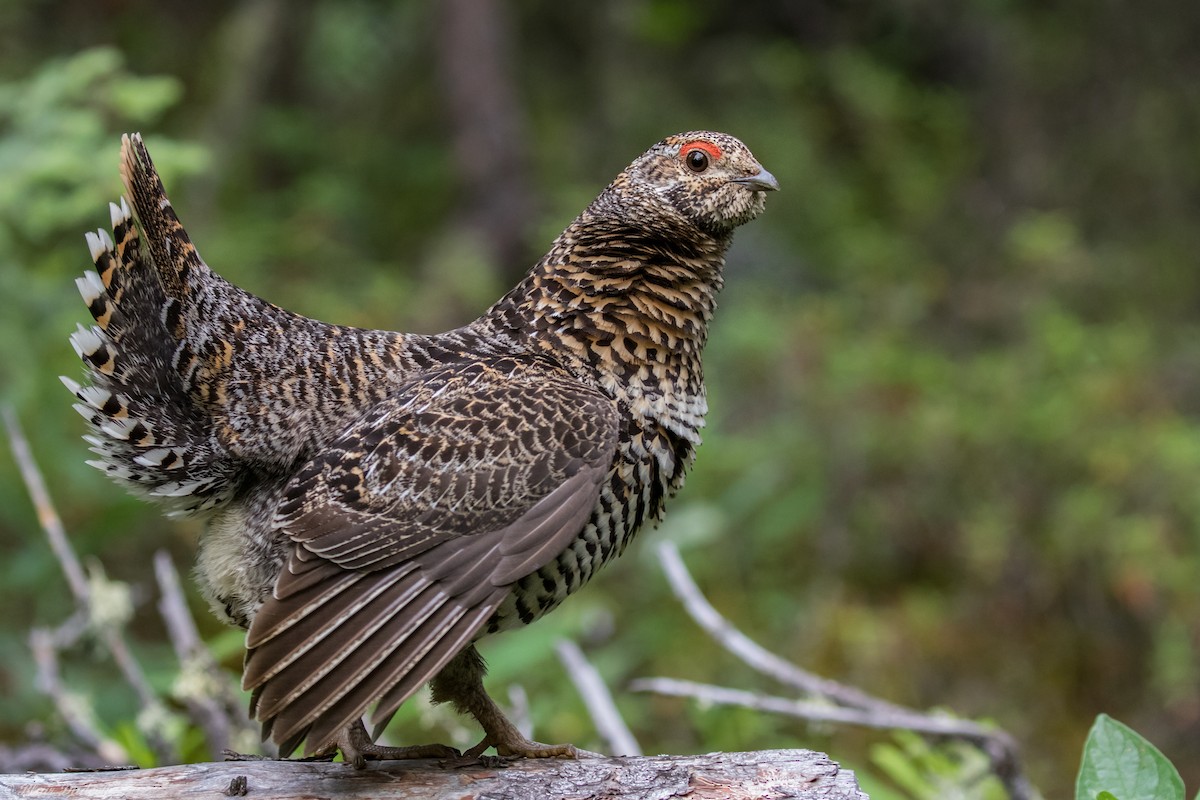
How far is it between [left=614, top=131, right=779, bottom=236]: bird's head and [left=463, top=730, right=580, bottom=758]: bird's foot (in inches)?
60.9

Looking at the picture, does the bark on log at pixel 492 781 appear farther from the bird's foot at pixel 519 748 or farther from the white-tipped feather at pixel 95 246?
the white-tipped feather at pixel 95 246

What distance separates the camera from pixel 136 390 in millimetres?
3246

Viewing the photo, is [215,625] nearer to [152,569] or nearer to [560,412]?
[152,569]

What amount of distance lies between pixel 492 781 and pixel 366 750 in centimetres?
35

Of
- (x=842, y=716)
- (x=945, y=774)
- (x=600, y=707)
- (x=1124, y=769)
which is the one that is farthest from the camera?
(x=600, y=707)

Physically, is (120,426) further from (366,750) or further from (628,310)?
(628,310)

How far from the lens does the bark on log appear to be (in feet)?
9.36

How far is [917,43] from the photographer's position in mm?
11320

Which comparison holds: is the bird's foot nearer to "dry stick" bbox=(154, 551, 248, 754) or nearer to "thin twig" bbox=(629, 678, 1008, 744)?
"thin twig" bbox=(629, 678, 1008, 744)

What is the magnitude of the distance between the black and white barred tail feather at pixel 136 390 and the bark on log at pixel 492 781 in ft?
2.55

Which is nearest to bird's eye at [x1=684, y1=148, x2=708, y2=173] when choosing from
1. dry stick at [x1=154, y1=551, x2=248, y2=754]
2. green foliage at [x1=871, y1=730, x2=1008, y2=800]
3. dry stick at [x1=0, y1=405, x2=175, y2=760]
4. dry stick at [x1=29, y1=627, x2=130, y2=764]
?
green foliage at [x1=871, y1=730, x2=1008, y2=800]

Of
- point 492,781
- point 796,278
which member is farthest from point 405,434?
point 796,278

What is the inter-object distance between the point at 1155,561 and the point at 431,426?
4.71 meters

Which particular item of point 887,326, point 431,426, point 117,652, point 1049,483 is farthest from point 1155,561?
point 117,652
